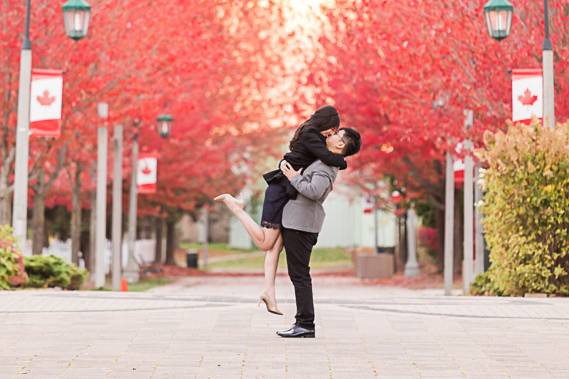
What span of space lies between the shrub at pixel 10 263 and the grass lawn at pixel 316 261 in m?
39.6

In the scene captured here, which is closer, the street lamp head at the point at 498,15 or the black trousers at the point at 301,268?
the black trousers at the point at 301,268

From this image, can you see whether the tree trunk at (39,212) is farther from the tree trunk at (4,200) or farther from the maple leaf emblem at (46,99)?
the maple leaf emblem at (46,99)

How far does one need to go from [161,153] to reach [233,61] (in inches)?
142

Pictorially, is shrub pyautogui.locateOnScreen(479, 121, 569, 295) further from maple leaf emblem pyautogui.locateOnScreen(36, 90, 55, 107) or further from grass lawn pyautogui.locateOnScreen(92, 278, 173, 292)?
grass lawn pyautogui.locateOnScreen(92, 278, 173, 292)

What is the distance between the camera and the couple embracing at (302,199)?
1004cm

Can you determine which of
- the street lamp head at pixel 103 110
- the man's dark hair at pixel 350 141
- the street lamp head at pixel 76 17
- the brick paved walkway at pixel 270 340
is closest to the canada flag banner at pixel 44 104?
the street lamp head at pixel 76 17

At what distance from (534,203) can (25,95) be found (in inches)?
367

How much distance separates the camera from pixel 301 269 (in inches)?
400

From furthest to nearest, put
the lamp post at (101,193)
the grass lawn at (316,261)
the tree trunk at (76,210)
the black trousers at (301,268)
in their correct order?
the grass lawn at (316,261) < the tree trunk at (76,210) < the lamp post at (101,193) < the black trousers at (301,268)

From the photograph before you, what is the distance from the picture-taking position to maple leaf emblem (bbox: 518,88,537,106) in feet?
69.0

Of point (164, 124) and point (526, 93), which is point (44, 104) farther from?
point (164, 124)

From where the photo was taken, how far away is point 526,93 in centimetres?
2105

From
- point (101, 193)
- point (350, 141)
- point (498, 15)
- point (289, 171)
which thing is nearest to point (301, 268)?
point (289, 171)

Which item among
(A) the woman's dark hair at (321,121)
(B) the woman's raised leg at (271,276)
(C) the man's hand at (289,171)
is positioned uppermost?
(A) the woman's dark hair at (321,121)
